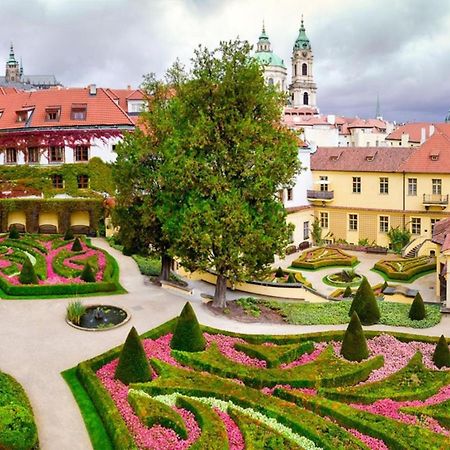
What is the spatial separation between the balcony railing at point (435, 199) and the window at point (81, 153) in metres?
29.5

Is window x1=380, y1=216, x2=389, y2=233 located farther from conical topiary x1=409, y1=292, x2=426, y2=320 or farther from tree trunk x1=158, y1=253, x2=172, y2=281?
tree trunk x1=158, y1=253, x2=172, y2=281

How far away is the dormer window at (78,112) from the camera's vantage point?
48.6 m

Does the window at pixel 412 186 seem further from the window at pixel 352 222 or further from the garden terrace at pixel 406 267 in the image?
the garden terrace at pixel 406 267

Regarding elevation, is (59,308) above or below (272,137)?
below

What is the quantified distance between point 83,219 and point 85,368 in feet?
99.9

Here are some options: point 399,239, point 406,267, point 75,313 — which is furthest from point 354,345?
point 399,239

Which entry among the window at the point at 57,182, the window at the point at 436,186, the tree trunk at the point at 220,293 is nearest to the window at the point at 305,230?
the window at the point at 436,186

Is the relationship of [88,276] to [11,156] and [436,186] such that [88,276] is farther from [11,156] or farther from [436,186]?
[436,186]

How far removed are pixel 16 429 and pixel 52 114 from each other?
39817 millimetres

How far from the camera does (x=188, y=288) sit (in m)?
29.5

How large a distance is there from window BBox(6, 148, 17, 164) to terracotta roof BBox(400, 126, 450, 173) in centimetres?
3403

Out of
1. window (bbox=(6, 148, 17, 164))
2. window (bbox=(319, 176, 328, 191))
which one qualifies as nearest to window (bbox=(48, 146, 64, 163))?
window (bbox=(6, 148, 17, 164))

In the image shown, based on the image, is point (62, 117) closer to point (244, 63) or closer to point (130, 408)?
point (244, 63)

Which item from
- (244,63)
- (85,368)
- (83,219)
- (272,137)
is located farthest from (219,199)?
(83,219)
